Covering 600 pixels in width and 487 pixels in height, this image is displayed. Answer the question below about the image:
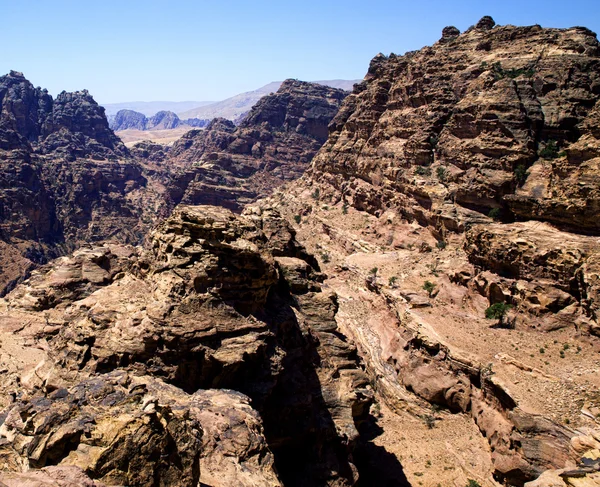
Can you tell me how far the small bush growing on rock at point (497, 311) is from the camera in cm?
3056

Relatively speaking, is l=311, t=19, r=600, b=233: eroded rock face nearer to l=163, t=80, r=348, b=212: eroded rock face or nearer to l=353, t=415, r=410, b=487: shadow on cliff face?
l=353, t=415, r=410, b=487: shadow on cliff face

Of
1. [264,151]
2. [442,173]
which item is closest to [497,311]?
[442,173]

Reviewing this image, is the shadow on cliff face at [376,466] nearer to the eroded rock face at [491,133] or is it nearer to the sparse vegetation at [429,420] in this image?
the sparse vegetation at [429,420]

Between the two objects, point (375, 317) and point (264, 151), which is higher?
point (264, 151)

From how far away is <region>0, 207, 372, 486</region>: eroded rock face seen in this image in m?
9.76

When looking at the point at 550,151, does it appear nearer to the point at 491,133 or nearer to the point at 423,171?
the point at 491,133

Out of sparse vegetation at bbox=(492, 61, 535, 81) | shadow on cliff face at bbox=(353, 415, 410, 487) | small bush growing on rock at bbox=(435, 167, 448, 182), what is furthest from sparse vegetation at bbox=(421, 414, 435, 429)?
sparse vegetation at bbox=(492, 61, 535, 81)

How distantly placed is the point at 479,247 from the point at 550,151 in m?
11.5

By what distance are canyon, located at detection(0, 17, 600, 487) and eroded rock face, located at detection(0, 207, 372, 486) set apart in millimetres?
71

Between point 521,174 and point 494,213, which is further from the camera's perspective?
point 494,213

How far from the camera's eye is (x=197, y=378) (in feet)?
52.0

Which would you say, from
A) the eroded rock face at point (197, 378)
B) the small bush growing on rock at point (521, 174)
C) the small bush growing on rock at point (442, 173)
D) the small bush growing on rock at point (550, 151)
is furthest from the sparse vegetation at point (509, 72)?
the eroded rock face at point (197, 378)

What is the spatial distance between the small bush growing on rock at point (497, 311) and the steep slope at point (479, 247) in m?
0.11

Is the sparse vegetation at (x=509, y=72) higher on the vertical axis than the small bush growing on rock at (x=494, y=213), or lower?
higher
